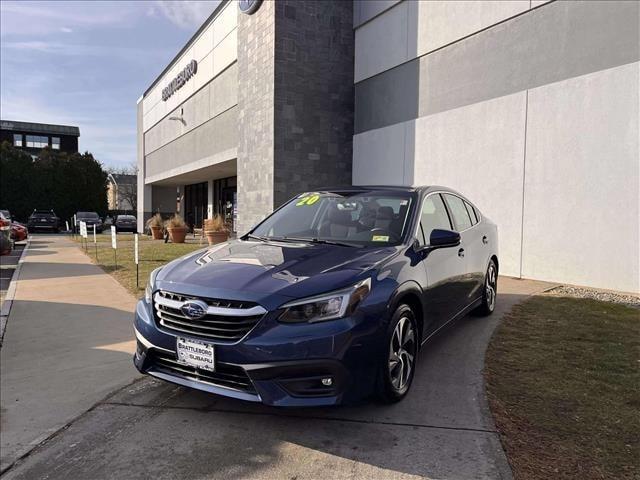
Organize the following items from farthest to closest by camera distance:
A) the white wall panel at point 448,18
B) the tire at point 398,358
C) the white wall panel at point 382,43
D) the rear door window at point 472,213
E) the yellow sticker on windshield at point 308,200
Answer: the white wall panel at point 382,43 → the white wall panel at point 448,18 → the rear door window at point 472,213 → the yellow sticker on windshield at point 308,200 → the tire at point 398,358

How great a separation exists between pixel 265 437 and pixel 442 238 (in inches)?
79.9

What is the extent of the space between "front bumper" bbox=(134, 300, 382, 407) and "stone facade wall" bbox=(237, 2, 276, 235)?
456 inches

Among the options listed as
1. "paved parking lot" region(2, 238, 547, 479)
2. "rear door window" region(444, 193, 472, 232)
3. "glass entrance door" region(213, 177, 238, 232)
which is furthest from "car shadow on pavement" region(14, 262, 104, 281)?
"glass entrance door" region(213, 177, 238, 232)

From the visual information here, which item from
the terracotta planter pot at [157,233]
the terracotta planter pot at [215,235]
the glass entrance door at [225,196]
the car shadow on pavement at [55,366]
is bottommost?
the car shadow on pavement at [55,366]

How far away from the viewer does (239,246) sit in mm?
4270

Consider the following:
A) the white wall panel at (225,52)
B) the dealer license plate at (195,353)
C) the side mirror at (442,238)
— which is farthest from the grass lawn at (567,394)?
the white wall panel at (225,52)

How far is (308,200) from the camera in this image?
501 cm

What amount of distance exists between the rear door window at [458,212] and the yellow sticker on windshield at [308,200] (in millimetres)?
1334

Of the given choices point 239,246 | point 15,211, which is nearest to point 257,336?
point 239,246

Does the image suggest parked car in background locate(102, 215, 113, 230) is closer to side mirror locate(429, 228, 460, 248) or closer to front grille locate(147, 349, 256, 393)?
front grille locate(147, 349, 256, 393)

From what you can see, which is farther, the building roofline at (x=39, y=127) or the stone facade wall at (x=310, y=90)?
the building roofline at (x=39, y=127)

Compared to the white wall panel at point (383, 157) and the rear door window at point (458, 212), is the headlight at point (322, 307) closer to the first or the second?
the rear door window at point (458, 212)

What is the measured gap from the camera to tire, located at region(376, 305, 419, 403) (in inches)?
130

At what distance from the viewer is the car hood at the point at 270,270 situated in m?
3.12
